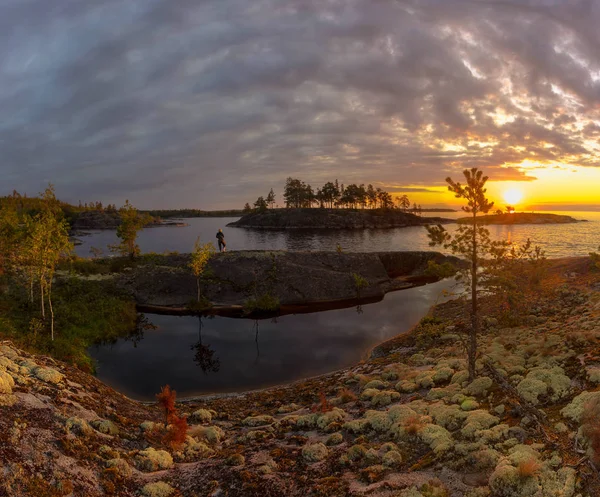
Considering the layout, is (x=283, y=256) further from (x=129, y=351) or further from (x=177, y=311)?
(x=129, y=351)

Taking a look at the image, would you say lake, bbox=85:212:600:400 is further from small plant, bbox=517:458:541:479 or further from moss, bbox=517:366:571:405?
small plant, bbox=517:458:541:479

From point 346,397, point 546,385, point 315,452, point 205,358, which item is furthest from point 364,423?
point 205,358

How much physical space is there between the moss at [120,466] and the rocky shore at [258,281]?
114 ft

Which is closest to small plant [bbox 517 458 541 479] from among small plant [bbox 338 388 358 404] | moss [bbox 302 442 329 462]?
moss [bbox 302 442 329 462]

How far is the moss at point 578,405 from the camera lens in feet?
41.3

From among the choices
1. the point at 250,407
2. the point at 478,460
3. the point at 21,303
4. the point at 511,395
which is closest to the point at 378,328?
the point at 250,407

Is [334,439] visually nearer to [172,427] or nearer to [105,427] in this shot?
[172,427]

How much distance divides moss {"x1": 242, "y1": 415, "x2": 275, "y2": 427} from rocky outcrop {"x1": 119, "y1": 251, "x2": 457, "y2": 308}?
28742 mm

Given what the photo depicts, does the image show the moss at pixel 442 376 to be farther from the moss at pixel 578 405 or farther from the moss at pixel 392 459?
the moss at pixel 392 459

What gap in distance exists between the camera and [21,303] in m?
37.1

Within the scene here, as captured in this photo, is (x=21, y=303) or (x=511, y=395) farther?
(x=21, y=303)

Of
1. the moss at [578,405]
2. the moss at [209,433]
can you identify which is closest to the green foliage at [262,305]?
the moss at [209,433]

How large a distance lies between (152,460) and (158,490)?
1.73 m

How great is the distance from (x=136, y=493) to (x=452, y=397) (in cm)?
1393
